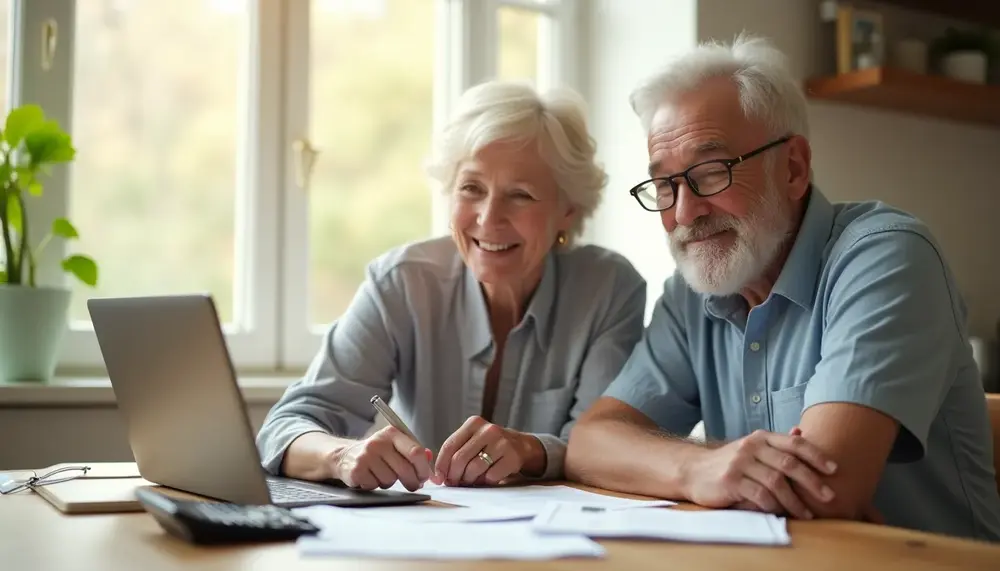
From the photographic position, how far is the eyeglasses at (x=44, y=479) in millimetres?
1317

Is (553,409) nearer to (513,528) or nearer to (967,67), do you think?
(513,528)

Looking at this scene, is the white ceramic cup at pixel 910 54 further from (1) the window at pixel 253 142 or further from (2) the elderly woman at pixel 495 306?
(2) the elderly woman at pixel 495 306

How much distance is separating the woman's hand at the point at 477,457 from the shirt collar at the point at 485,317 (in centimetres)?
42

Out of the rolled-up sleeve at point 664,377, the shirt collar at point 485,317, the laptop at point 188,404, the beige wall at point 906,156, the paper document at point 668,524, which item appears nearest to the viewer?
the paper document at point 668,524

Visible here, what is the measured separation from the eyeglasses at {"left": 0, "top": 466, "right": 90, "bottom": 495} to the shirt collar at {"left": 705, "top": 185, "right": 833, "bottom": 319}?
1.03 m

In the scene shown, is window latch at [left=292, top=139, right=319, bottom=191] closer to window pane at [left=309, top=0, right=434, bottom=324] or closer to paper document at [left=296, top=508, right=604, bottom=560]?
window pane at [left=309, top=0, right=434, bottom=324]

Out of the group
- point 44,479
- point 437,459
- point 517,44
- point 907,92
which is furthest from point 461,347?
point 907,92

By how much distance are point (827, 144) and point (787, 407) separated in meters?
1.54

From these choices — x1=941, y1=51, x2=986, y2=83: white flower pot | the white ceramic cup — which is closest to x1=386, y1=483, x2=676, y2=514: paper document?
the white ceramic cup

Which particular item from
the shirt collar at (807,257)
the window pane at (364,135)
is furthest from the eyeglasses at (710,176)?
the window pane at (364,135)

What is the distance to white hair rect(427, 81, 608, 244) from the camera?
5.99ft

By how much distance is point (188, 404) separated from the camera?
1121 millimetres

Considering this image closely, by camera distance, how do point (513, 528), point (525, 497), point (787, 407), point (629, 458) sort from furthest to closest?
point (787, 407)
point (629, 458)
point (525, 497)
point (513, 528)

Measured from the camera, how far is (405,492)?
4.16ft
